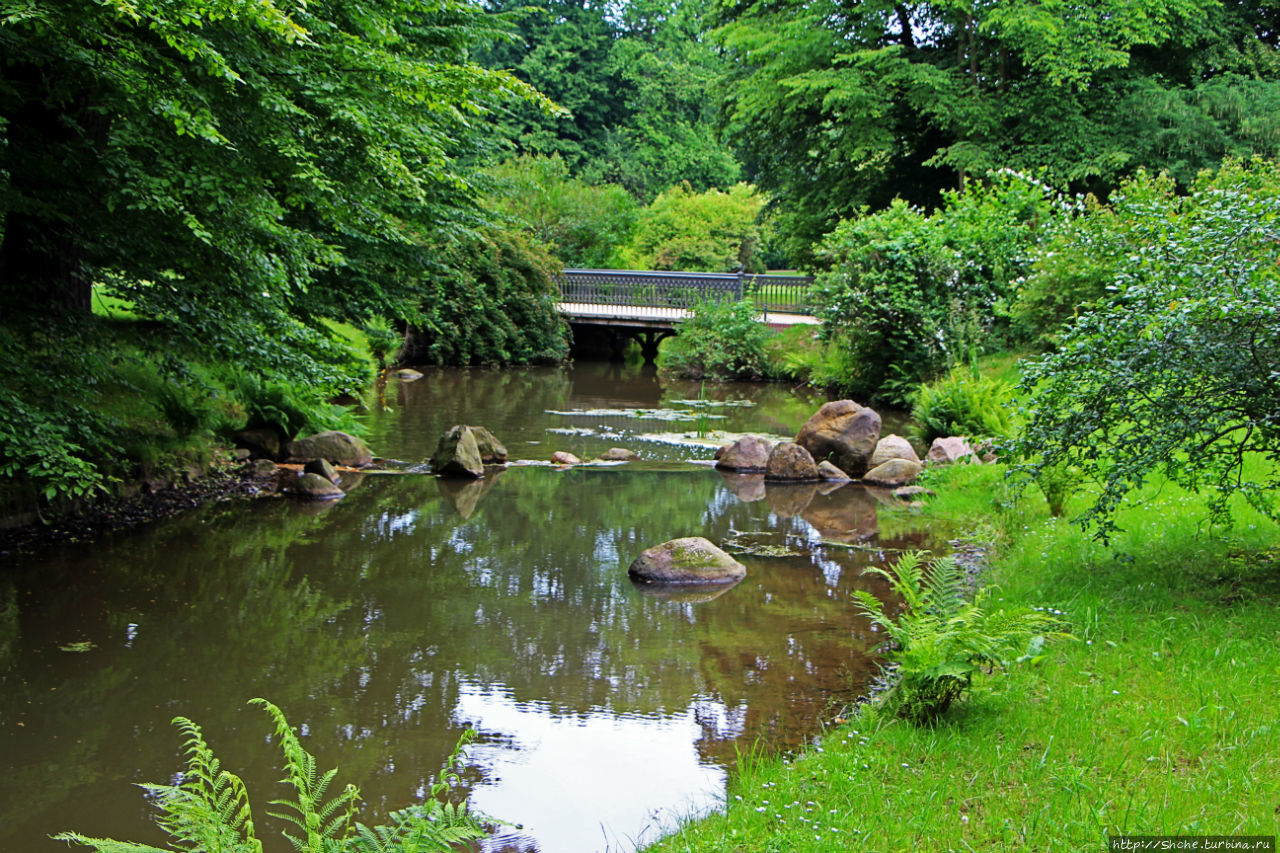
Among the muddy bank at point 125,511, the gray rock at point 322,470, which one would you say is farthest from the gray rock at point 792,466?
the muddy bank at point 125,511

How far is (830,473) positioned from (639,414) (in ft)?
21.4

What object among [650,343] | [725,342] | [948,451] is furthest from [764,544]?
[650,343]

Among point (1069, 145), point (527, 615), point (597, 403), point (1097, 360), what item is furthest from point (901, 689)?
point (1069, 145)

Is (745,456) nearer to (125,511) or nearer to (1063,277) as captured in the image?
(1063,277)

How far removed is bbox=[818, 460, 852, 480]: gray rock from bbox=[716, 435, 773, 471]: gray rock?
0.71 m

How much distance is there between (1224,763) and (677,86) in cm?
5144

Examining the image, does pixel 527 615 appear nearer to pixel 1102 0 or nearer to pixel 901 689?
pixel 901 689

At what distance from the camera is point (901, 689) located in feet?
16.7

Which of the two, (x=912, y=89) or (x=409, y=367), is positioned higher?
(x=912, y=89)

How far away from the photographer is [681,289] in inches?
1165

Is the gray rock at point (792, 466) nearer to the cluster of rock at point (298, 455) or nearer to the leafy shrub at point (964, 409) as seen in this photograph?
the leafy shrub at point (964, 409)

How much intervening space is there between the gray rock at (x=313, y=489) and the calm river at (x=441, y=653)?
26cm

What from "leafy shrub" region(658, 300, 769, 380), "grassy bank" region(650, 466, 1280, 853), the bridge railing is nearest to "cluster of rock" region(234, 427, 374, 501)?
"grassy bank" region(650, 466, 1280, 853)

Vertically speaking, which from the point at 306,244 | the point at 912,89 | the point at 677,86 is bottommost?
the point at 306,244
